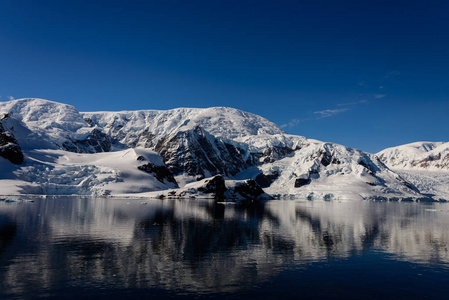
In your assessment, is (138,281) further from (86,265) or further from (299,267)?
Result: (299,267)

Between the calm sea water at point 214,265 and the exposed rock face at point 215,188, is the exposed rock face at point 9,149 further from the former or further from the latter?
the calm sea water at point 214,265

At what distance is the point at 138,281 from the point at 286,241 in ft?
79.4

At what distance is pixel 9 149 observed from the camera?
591 ft

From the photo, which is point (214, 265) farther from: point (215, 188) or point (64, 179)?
point (64, 179)

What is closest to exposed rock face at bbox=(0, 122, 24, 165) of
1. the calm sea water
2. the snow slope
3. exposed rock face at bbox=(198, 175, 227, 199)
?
the snow slope

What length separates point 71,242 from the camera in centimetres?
3825

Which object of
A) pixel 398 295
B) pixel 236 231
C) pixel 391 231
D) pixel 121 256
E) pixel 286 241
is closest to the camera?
pixel 398 295

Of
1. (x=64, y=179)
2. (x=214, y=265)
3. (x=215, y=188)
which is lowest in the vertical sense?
(x=214, y=265)

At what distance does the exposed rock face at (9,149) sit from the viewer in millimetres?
178125

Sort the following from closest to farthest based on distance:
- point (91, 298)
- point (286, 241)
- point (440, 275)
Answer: point (91, 298) → point (440, 275) → point (286, 241)

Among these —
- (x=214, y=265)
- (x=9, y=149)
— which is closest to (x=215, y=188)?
(x=9, y=149)

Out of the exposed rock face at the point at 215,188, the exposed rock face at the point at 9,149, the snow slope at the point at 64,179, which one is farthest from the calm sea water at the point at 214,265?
the exposed rock face at the point at 9,149

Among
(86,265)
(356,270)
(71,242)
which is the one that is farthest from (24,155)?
(356,270)

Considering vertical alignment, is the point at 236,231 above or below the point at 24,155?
below
